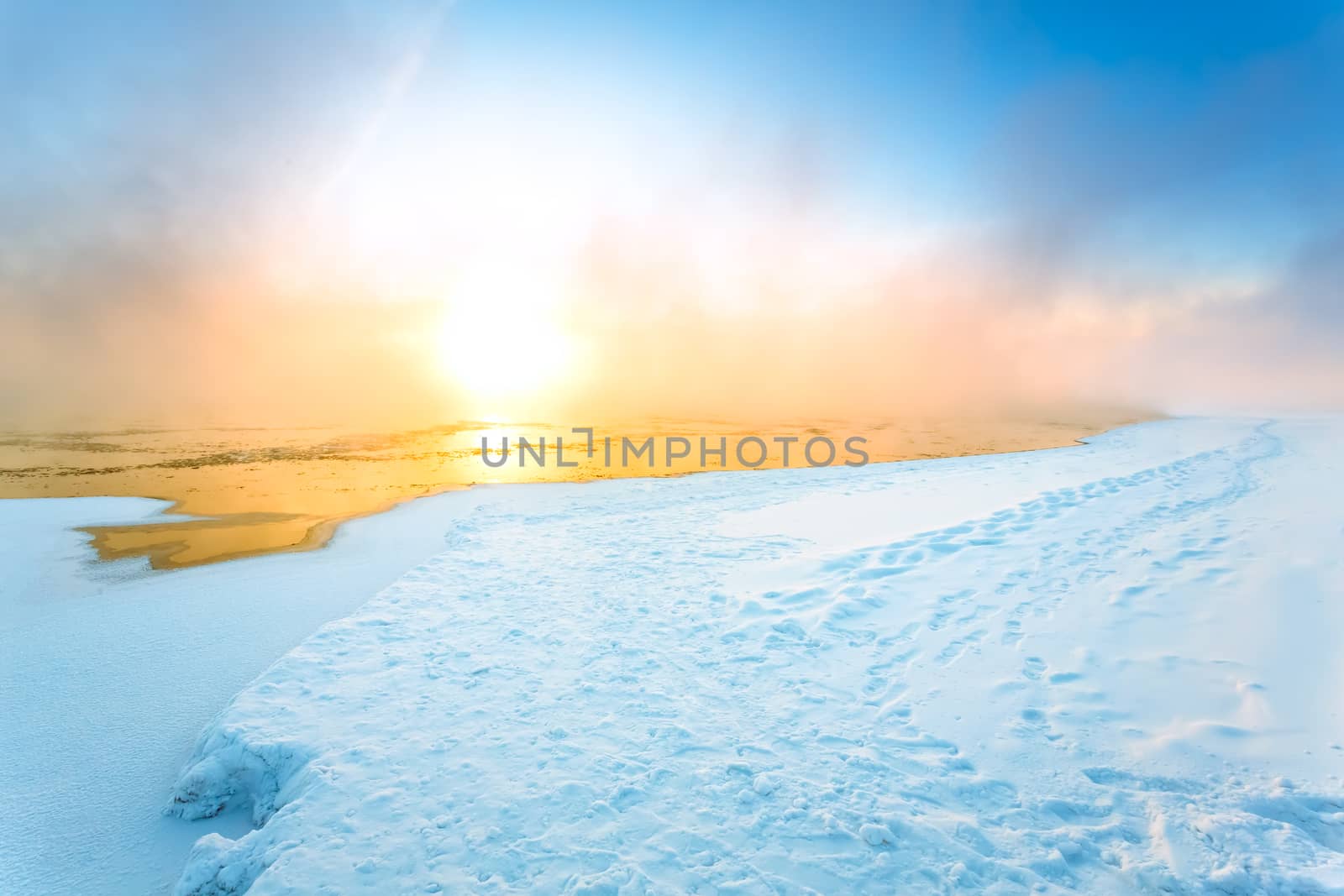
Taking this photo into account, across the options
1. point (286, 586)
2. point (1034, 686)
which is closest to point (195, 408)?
point (286, 586)

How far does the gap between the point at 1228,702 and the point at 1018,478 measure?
10117 millimetres

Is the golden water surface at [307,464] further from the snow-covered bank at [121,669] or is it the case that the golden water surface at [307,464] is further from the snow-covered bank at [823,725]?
the snow-covered bank at [823,725]

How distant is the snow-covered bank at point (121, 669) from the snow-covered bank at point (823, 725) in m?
0.55

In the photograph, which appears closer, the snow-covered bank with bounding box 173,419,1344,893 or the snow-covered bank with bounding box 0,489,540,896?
the snow-covered bank with bounding box 173,419,1344,893

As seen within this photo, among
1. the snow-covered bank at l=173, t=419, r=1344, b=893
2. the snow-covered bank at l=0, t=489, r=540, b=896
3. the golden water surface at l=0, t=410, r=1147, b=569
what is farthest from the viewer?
the golden water surface at l=0, t=410, r=1147, b=569

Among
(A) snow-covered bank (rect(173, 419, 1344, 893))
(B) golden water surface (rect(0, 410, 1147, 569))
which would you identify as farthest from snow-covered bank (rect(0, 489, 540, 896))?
(B) golden water surface (rect(0, 410, 1147, 569))

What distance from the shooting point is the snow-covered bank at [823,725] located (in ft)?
11.4

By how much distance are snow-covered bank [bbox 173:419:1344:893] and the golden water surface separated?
683 cm

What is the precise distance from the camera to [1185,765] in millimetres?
4078

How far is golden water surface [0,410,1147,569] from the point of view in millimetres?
11961

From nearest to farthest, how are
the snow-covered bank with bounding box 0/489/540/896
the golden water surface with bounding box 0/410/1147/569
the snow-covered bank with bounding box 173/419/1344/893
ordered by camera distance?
the snow-covered bank with bounding box 173/419/1344/893 → the snow-covered bank with bounding box 0/489/540/896 → the golden water surface with bounding box 0/410/1147/569

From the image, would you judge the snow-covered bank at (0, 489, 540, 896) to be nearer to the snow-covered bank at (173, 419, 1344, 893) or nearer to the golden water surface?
the snow-covered bank at (173, 419, 1344, 893)

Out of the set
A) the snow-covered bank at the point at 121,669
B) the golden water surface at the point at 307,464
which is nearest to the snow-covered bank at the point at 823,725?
the snow-covered bank at the point at 121,669

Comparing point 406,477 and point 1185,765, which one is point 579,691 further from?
point 406,477
